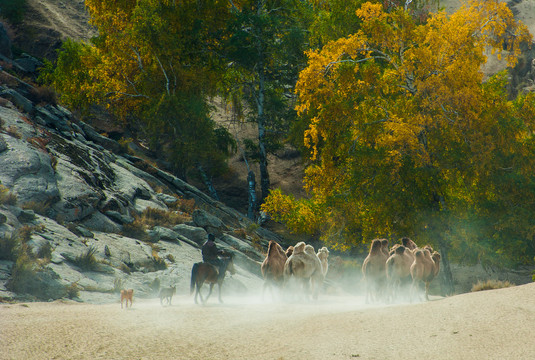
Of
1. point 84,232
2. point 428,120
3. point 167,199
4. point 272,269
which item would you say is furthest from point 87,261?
point 428,120

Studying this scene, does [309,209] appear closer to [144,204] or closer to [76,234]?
[144,204]

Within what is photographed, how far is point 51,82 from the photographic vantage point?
39.3 m

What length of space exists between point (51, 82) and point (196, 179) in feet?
44.3

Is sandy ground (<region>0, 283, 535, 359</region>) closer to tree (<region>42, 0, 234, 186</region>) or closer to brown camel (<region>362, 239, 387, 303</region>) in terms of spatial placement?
brown camel (<region>362, 239, 387, 303</region>)

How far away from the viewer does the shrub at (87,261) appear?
14.0 m

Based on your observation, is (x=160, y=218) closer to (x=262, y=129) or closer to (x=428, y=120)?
(x=428, y=120)

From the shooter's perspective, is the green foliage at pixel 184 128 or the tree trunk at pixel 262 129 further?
the tree trunk at pixel 262 129

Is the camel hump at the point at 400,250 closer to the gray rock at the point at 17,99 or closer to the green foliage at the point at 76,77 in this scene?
the gray rock at the point at 17,99

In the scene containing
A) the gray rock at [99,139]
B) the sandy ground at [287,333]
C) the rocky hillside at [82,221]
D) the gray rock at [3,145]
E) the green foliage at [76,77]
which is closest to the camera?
the sandy ground at [287,333]

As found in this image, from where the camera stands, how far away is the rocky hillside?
42.3 feet

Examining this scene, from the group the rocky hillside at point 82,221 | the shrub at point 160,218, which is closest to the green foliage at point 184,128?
the rocky hillside at point 82,221

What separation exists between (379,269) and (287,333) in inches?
260

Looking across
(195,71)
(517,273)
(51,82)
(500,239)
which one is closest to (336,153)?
(500,239)

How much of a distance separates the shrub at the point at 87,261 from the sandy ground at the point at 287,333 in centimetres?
395
